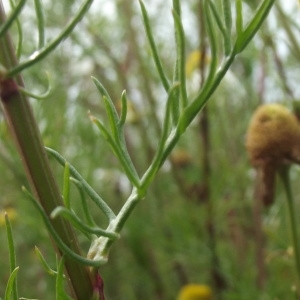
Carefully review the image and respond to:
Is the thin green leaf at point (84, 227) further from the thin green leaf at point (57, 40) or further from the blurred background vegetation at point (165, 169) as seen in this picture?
the blurred background vegetation at point (165, 169)

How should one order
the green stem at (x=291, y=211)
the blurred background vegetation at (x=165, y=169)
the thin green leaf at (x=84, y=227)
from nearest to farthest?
1. the thin green leaf at (x=84, y=227)
2. the green stem at (x=291, y=211)
3. the blurred background vegetation at (x=165, y=169)

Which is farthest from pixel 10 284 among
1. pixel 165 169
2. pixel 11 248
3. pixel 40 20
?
pixel 165 169

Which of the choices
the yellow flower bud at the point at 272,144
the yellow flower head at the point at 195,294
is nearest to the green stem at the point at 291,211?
the yellow flower bud at the point at 272,144

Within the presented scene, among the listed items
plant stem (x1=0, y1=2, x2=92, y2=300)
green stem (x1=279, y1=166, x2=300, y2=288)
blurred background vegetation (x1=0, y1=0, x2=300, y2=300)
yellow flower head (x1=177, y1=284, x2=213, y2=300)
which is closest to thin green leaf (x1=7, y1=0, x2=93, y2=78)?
plant stem (x1=0, y1=2, x2=92, y2=300)

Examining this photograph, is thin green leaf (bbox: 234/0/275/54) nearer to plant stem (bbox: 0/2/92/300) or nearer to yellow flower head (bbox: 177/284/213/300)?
plant stem (bbox: 0/2/92/300)

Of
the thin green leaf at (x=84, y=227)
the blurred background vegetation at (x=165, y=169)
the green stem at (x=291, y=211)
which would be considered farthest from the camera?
the blurred background vegetation at (x=165, y=169)

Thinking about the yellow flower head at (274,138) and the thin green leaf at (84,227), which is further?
the yellow flower head at (274,138)

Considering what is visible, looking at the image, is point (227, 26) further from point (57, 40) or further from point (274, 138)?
point (274, 138)
